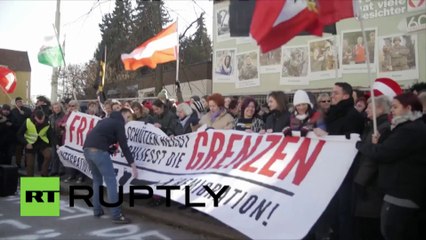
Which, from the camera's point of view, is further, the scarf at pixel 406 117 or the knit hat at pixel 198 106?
the knit hat at pixel 198 106

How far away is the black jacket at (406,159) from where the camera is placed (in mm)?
3701

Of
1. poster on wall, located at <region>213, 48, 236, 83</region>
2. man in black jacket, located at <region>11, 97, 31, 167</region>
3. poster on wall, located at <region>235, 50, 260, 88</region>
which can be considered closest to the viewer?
man in black jacket, located at <region>11, 97, 31, 167</region>

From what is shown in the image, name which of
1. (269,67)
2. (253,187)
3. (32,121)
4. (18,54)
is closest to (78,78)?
(269,67)

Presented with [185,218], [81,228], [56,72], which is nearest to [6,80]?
[56,72]

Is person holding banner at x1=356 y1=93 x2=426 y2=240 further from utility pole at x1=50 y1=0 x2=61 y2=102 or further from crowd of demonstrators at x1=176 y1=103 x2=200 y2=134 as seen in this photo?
utility pole at x1=50 y1=0 x2=61 y2=102

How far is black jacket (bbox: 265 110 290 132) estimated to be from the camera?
5602mm

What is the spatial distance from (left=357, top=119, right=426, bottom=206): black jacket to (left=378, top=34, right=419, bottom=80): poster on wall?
9792 millimetres

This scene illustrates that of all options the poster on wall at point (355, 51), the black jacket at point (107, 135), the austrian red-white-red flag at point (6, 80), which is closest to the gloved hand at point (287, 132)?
the black jacket at point (107, 135)

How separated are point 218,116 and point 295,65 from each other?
10026 millimetres

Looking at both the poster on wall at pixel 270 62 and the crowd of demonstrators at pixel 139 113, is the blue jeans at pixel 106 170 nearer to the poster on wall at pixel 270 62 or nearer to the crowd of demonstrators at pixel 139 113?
the crowd of demonstrators at pixel 139 113

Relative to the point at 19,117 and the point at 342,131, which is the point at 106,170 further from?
the point at 19,117

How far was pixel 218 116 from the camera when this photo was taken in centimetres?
679

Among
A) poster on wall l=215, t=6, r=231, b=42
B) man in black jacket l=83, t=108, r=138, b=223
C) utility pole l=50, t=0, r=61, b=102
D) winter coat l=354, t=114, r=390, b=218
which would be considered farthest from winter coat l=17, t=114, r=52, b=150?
poster on wall l=215, t=6, r=231, b=42

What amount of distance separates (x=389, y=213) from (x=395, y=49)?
10.4m
